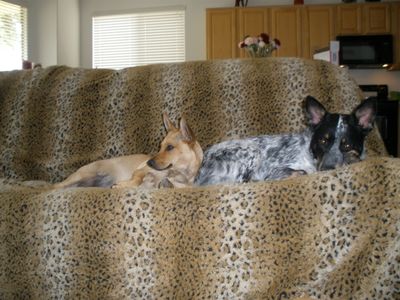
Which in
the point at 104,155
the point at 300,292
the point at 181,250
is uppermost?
the point at 104,155

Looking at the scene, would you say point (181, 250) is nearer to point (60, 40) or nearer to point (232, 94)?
point (232, 94)

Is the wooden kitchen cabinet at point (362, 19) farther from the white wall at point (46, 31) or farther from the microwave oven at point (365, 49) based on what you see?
the white wall at point (46, 31)

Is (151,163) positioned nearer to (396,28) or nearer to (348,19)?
(348,19)

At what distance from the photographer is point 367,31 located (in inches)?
281

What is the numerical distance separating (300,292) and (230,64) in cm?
161

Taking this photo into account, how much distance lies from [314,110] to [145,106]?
105 centimetres

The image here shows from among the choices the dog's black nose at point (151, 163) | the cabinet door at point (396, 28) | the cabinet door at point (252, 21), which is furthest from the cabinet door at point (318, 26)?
the dog's black nose at point (151, 163)

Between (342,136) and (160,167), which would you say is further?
(160,167)

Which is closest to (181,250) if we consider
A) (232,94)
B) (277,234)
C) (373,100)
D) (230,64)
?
(277,234)

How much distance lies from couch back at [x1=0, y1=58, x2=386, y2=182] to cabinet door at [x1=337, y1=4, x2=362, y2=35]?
518cm

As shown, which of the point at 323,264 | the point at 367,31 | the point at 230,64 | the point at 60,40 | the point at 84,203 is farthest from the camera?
the point at 60,40

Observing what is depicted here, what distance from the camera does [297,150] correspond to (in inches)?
83.3

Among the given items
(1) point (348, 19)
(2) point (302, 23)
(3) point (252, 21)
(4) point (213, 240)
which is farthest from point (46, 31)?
(4) point (213, 240)

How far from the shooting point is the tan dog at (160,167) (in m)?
Result: 2.18
